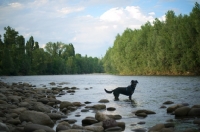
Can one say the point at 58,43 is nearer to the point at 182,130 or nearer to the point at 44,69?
the point at 44,69

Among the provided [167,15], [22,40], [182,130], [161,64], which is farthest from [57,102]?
[22,40]

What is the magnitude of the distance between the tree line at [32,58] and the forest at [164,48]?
141 feet

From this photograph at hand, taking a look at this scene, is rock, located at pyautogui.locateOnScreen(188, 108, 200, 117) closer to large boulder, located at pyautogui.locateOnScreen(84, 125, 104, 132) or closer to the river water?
the river water

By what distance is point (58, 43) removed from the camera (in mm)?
170125

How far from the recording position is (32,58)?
436 feet

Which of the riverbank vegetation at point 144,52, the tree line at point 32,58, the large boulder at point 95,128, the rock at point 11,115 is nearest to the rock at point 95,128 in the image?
the large boulder at point 95,128

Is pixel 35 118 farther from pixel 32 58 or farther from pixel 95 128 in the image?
pixel 32 58

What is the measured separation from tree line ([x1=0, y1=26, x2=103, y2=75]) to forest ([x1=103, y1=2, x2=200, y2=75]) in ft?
141

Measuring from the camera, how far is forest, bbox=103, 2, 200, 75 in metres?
66.2

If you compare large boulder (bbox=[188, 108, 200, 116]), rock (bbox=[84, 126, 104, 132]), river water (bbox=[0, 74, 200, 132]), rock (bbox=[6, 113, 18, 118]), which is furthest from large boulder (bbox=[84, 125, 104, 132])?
large boulder (bbox=[188, 108, 200, 116])

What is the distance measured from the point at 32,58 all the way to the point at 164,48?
8027cm

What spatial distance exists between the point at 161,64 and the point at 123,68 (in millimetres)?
31647

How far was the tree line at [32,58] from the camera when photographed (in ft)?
337

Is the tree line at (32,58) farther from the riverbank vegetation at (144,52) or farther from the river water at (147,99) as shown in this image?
the river water at (147,99)
